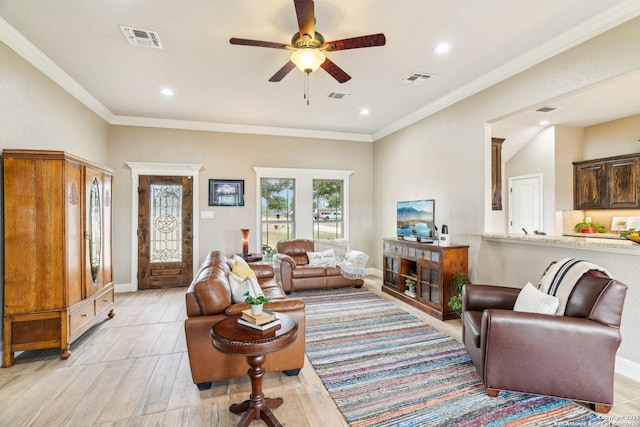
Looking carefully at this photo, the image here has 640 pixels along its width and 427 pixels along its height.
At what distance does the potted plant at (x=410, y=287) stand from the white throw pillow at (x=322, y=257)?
1391mm

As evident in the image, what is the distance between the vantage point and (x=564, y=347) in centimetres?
210

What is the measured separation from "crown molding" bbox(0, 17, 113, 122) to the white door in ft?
23.8

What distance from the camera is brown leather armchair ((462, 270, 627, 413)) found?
206 cm

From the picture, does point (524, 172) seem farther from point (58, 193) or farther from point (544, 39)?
point (58, 193)

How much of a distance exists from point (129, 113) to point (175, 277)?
2.96 meters

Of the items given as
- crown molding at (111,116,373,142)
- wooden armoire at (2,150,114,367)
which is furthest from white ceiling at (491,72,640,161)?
wooden armoire at (2,150,114,367)

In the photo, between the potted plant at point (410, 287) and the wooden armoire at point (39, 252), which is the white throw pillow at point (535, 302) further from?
the wooden armoire at point (39, 252)

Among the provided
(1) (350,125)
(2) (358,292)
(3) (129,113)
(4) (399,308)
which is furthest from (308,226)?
(3) (129,113)

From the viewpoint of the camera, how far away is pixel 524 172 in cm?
596

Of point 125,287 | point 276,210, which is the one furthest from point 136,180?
point 276,210

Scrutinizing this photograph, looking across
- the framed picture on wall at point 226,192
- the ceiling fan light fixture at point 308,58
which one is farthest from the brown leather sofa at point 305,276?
the ceiling fan light fixture at point 308,58

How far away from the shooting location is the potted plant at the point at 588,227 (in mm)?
5328

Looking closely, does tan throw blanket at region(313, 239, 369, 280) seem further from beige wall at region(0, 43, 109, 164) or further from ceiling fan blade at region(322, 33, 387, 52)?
beige wall at region(0, 43, 109, 164)

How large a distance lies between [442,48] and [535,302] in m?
2.50
